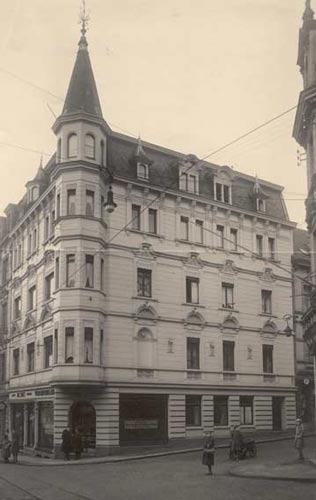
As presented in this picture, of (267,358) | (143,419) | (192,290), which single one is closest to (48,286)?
(192,290)

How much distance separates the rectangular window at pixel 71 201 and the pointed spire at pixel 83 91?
164 inches

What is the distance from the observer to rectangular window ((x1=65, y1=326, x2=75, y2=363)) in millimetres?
33281

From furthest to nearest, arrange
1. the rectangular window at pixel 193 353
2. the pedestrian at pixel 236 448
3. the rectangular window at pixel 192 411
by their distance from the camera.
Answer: the rectangular window at pixel 193 353 → the rectangular window at pixel 192 411 → the pedestrian at pixel 236 448

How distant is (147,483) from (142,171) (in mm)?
20956

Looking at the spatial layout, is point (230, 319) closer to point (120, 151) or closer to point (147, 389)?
point (147, 389)

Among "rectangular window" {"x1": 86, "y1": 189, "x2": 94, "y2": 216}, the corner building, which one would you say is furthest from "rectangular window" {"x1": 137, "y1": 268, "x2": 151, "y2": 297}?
"rectangular window" {"x1": 86, "y1": 189, "x2": 94, "y2": 216}

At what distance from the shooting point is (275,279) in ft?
142

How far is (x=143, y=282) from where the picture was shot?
3738 cm

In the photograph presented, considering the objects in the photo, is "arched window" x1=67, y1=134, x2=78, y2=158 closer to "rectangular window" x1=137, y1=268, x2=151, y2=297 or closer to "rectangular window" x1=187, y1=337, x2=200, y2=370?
"rectangular window" x1=137, y1=268, x2=151, y2=297

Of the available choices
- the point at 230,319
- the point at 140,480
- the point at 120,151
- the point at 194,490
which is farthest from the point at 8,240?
the point at 194,490

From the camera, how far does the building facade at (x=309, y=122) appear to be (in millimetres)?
23859

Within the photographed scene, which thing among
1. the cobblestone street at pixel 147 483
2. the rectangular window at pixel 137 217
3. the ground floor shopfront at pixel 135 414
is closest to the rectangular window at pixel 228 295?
the ground floor shopfront at pixel 135 414

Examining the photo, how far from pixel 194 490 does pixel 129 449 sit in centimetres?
1588

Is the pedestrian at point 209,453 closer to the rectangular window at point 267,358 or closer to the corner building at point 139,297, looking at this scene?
the corner building at point 139,297
